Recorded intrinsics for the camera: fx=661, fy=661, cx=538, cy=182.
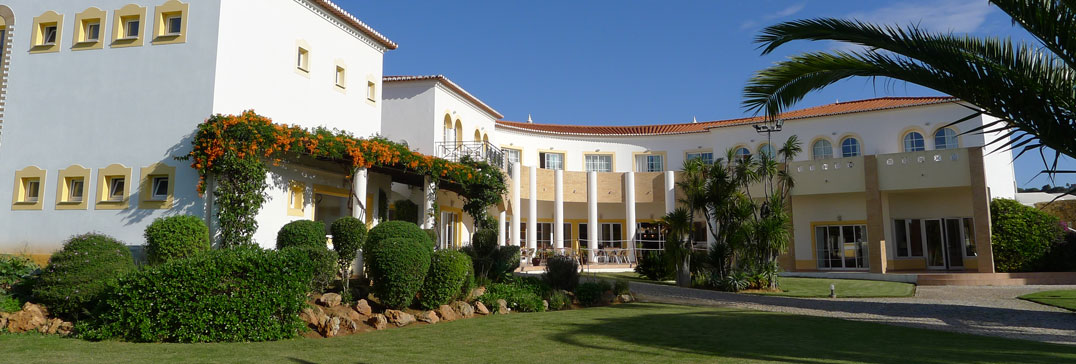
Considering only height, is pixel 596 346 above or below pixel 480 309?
below

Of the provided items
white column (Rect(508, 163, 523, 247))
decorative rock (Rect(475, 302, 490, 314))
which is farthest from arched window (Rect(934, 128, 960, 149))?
decorative rock (Rect(475, 302, 490, 314))

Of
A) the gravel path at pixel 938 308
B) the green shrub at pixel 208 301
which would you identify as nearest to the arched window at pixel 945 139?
the gravel path at pixel 938 308

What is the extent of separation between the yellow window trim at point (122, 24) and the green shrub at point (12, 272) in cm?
539

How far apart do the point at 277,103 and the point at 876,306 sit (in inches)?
556

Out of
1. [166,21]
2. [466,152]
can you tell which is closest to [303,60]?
[166,21]

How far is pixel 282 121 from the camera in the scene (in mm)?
15641

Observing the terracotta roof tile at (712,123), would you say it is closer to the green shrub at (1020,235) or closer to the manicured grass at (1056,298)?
the green shrub at (1020,235)

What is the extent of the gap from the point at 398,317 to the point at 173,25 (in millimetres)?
9025

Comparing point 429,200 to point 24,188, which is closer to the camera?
point 24,188

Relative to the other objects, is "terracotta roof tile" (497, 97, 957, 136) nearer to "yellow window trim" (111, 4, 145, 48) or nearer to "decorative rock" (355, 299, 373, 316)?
"yellow window trim" (111, 4, 145, 48)

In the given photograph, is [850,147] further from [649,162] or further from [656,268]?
[656,268]

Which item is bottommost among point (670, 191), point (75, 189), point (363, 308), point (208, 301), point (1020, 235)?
point (363, 308)

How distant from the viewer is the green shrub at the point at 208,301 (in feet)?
27.9

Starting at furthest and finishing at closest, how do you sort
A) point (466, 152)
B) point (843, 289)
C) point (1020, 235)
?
1. point (1020, 235)
2. point (466, 152)
3. point (843, 289)
